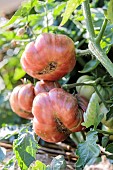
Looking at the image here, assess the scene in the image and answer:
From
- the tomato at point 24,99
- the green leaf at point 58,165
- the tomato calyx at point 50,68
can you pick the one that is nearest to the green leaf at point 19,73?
the tomato at point 24,99

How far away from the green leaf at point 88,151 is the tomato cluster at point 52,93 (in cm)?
8

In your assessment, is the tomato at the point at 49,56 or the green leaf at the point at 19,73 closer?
the tomato at the point at 49,56

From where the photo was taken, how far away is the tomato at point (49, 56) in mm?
701

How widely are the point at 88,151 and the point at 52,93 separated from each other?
150mm

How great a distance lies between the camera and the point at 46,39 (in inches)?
27.9

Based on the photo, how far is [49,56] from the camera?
700 mm

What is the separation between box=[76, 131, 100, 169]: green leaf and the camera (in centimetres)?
59

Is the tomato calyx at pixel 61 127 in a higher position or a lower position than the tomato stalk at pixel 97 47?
lower

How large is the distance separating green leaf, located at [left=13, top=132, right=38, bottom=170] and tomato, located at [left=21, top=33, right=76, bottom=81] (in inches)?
5.7

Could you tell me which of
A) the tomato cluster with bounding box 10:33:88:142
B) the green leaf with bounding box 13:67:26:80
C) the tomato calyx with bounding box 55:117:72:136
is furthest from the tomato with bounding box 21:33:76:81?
the green leaf with bounding box 13:67:26:80

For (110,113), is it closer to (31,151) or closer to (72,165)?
(31,151)

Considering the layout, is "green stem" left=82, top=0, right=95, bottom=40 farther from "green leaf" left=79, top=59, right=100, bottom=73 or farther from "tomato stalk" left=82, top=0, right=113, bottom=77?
"green leaf" left=79, top=59, right=100, bottom=73

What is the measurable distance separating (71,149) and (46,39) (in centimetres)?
39

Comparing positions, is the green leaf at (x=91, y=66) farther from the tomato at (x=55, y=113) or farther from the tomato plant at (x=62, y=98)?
the tomato at (x=55, y=113)
